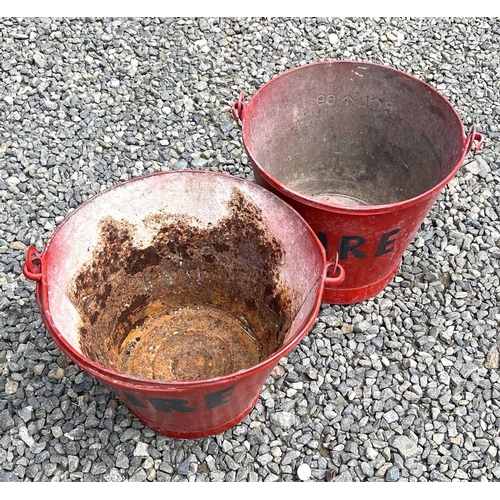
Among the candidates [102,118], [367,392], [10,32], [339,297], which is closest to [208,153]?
[102,118]

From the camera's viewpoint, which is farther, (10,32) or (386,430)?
(10,32)

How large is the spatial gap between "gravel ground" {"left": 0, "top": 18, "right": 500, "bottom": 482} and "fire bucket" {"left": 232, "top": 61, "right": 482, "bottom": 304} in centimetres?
36

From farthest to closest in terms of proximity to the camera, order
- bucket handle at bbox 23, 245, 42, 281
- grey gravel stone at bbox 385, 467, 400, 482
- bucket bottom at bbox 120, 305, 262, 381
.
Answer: bucket bottom at bbox 120, 305, 262, 381, grey gravel stone at bbox 385, 467, 400, 482, bucket handle at bbox 23, 245, 42, 281

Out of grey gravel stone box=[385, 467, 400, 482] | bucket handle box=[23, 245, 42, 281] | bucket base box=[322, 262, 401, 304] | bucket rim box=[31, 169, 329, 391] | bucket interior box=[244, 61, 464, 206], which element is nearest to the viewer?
bucket rim box=[31, 169, 329, 391]

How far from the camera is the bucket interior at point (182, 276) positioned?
1948 millimetres

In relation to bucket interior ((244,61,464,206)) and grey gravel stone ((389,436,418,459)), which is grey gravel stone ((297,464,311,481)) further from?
bucket interior ((244,61,464,206))

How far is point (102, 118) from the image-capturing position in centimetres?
354

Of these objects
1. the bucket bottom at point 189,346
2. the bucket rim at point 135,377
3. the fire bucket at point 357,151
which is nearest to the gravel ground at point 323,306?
the bucket bottom at point 189,346

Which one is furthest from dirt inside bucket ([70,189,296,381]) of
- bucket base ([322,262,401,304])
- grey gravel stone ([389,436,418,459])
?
grey gravel stone ([389,436,418,459])

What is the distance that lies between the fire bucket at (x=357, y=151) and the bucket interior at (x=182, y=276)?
21 cm

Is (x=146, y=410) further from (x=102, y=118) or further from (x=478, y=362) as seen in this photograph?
(x=102, y=118)

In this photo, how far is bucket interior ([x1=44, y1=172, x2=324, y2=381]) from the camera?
6.39 ft

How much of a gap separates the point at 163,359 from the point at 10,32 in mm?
3025

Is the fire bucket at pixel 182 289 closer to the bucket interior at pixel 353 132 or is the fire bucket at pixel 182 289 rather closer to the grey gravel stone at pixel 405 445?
the bucket interior at pixel 353 132
